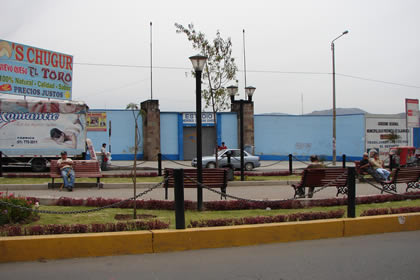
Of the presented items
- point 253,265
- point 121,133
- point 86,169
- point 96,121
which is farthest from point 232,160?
point 253,265

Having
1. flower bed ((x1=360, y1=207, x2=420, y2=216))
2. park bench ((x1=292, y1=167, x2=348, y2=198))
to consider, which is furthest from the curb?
park bench ((x1=292, y1=167, x2=348, y2=198))

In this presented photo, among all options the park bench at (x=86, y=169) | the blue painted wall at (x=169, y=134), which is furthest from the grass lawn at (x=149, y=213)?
the blue painted wall at (x=169, y=134)

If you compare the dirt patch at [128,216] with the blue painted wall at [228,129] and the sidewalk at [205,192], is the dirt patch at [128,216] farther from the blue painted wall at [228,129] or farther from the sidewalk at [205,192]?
the blue painted wall at [228,129]

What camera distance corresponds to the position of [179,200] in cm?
670

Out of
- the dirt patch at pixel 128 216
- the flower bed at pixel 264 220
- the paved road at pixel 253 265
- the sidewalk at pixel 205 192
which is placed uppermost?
the flower bed at pixel 264 220

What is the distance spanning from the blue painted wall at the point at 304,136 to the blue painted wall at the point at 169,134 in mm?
6459

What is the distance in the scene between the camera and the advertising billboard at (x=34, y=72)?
24453 millimetres

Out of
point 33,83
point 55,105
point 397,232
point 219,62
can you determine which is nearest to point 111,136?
point 33,83

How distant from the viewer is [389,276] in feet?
17.6

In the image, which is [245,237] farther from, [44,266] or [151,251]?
[44,266]

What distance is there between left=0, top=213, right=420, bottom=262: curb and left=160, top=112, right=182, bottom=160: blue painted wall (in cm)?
2563

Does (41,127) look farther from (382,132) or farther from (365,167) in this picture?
(382,132)

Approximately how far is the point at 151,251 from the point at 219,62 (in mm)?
12363

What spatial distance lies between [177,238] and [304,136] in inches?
1185
